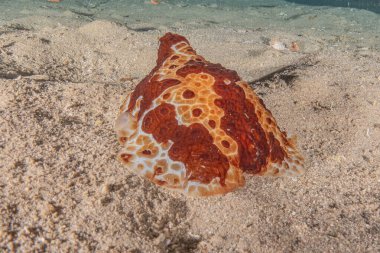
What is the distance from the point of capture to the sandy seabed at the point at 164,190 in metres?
2.06

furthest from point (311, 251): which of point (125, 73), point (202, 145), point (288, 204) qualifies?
point (125, 73)

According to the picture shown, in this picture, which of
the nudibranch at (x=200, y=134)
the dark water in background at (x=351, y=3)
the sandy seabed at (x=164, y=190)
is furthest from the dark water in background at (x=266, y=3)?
the nudibranch at (x=200, y=134)

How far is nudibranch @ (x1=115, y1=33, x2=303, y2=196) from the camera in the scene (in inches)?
98.3

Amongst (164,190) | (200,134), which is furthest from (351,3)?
(164,190)

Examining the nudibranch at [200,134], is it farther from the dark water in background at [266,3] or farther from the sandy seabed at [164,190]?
the dark water in background at [266,3]

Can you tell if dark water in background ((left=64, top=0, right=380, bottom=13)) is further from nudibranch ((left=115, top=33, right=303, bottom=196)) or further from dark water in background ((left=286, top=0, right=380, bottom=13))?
nudibranch ((left=115, top=33, right=303, bottom=196))

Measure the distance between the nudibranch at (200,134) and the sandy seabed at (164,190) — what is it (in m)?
0.11

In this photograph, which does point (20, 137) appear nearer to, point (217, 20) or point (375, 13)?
point (217, 20)

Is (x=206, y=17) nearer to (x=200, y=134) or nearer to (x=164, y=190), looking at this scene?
(x=200, y=134)

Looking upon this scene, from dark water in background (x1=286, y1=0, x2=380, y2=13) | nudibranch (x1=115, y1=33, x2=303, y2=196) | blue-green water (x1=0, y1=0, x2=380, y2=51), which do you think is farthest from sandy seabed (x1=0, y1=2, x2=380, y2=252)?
dark water in background (x1=286, y1=0, x2=380, y2=13)

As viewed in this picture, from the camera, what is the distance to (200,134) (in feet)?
8.52

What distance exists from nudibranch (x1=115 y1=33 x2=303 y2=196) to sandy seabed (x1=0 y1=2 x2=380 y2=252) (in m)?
0.11

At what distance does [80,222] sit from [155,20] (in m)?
10.0

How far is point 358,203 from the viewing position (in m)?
2.62
